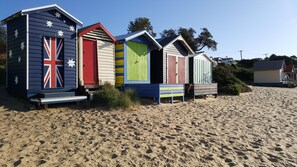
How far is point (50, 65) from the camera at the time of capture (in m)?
9.44

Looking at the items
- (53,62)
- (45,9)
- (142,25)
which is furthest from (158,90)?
(142,25)

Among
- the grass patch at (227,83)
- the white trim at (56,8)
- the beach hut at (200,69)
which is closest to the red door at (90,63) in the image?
the white trim at (56,8)

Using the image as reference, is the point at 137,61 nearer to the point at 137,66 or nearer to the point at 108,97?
the point at 137,66

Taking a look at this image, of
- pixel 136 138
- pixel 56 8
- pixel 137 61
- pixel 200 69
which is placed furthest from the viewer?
pixel 200 69

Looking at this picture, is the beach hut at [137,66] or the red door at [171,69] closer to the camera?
the beach hut at [137,66]

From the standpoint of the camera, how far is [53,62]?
9539mm

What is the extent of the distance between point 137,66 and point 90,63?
2.94m

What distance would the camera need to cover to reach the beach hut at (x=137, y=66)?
10977 millimetres

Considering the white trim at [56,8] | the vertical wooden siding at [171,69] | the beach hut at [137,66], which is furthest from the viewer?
the vertical wooden siding at [171,69]

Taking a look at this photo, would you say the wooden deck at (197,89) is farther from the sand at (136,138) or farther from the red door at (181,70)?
the sand at (136,138)

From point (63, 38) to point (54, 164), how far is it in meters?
6.63

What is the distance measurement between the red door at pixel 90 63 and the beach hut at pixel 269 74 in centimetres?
3541

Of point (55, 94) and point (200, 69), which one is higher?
point (200, 69)

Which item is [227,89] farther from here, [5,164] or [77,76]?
[5,164]
